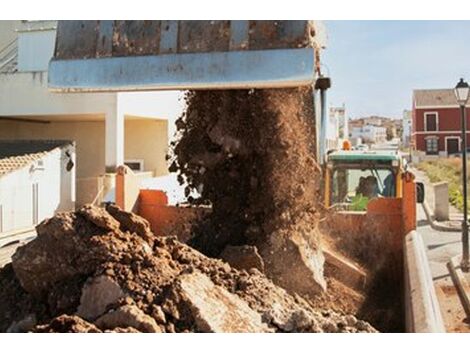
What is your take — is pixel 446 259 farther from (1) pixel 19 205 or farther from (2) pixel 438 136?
(2) pixel 438 136

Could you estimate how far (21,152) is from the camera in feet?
18.1

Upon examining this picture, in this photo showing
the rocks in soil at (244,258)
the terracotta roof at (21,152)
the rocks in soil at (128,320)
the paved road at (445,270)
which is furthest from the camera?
the terracotta roof at (21,152)

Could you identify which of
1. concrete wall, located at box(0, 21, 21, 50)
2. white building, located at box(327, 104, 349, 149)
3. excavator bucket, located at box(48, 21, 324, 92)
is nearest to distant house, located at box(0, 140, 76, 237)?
concrete wall, located at box(0, 21, 21, 50)

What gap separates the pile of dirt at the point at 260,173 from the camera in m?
2.59

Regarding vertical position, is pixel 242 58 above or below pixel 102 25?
below

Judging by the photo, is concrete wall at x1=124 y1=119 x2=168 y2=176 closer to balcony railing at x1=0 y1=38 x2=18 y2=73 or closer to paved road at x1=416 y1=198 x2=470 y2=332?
balcony railing at x1=0 y1=38 x2=18 y2=73

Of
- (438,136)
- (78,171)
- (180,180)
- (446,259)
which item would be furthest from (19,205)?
(438,136)

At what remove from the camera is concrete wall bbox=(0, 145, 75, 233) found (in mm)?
4965

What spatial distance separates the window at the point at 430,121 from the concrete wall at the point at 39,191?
7.62 meters

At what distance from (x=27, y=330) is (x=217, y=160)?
1220 millimetres

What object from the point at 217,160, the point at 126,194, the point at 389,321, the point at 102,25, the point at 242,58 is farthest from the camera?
the point at 126,194

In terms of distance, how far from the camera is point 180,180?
2.90 metres

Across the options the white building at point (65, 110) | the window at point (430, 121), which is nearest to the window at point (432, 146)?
the window at point (430, 121)

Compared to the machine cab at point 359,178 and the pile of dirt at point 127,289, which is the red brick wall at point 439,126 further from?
the pile of dirt at point 127,289
